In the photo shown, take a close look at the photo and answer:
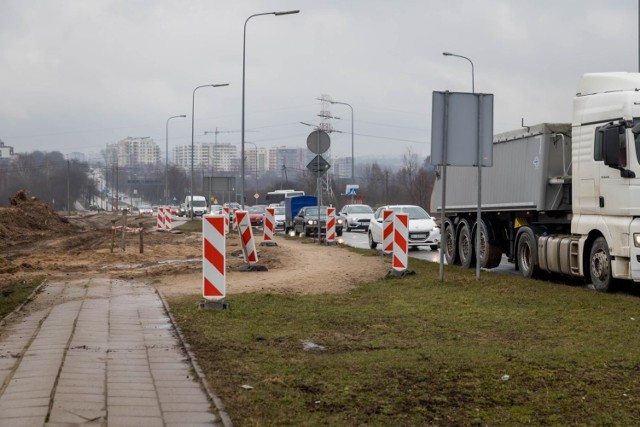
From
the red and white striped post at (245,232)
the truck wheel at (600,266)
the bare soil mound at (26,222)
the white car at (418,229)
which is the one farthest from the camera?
the bare soil mound at (26,222)

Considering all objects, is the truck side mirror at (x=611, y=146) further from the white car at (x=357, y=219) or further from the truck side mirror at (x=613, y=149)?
the white car at (x=357, y=219)

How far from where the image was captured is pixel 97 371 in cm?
786

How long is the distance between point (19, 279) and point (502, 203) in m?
10.2

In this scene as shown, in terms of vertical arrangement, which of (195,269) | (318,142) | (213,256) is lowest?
(195,269)

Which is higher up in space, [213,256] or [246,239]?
[213,256]

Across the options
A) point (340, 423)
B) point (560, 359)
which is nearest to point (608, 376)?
point (560, 359)

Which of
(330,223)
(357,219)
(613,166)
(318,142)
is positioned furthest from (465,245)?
(357,219)

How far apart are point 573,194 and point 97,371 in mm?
10888

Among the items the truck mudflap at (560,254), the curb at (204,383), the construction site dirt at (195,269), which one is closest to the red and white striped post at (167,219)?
the construction site dirt at (195,269)

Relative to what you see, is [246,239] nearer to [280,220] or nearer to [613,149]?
[613,149]

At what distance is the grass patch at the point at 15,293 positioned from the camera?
42.0 feet

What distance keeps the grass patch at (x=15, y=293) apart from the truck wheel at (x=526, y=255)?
9593 millimetres

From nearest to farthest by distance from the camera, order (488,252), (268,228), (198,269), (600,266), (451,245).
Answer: (600,266), (198,269), (488,252), (451,245), (268,228)

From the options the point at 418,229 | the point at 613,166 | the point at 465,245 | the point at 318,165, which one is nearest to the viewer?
the point at 613,166
